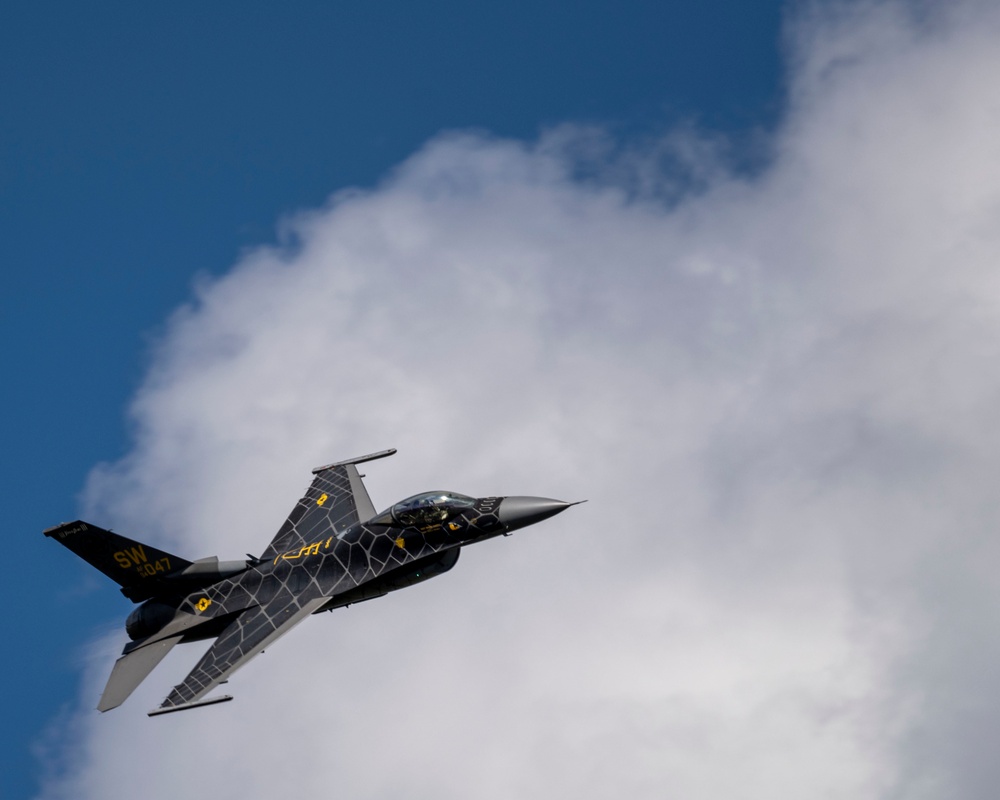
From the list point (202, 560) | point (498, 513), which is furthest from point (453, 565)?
point (202, 560)

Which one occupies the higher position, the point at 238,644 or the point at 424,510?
the point at 424,510

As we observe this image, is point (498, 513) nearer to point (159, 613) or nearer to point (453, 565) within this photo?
point (453, 565)

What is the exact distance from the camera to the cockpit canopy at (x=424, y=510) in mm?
63875

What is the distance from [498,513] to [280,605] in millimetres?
11535

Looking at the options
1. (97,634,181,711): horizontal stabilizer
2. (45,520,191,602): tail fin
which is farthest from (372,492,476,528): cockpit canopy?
(97,634,181,711): horizontal stabilizer

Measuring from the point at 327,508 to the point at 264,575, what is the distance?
6.58 metres

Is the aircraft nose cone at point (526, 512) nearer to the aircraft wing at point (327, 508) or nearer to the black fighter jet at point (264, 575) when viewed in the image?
the black fighter jet at point (264, 575)

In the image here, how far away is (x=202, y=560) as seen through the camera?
221 feet

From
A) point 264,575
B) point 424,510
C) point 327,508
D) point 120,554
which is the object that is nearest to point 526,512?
point 424,510

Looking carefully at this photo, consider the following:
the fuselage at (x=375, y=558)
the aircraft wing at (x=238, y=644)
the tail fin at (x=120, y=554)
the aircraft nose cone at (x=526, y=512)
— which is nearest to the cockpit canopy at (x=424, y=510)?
the fuselage at (x=375, y=558)

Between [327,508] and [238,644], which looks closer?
[238,644]

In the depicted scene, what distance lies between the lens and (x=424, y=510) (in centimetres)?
6388

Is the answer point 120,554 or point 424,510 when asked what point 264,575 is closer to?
point 120,554

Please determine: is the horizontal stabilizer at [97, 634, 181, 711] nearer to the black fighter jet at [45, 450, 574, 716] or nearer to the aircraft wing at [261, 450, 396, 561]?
the black fighter jet at [45, 450, 574, 716]
